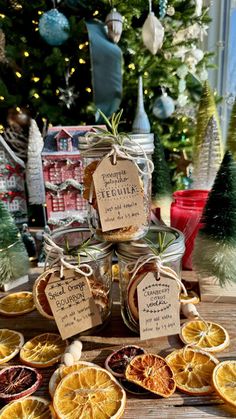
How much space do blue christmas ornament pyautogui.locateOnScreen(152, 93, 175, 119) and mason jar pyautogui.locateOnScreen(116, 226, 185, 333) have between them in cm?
94

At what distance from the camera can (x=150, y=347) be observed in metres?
0.69

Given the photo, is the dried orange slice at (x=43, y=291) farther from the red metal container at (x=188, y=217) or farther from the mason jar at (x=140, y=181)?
the red metal container at (x=188, y=217)

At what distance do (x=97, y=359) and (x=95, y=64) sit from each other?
1.21m

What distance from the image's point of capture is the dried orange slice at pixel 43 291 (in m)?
0.64

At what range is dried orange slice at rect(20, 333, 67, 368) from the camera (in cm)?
63

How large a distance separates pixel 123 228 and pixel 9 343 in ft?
1.17

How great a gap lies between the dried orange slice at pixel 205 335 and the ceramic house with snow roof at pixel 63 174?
1.87ft

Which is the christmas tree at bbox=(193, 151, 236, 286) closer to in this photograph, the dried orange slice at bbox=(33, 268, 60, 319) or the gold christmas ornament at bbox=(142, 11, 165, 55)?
the dried orange slice at bbox=(33, 268, 60, 319)

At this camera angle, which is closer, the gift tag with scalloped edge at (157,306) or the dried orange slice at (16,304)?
the gift tag with scalloped edge at (157,306)

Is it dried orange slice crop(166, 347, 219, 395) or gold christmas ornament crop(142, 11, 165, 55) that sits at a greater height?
gold christmas ornament crop(142, 11, 165, 55)

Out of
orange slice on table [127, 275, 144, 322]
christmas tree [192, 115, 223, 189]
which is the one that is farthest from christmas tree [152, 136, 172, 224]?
orange slice on table [127, 275, 144, 322]

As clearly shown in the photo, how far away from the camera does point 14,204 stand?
1.37 metres

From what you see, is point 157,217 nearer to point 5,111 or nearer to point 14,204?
point 14,204

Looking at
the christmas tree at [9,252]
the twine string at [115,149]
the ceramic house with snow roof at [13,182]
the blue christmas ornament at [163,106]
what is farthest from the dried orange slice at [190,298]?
the blue christmas ornament at [163,106]
